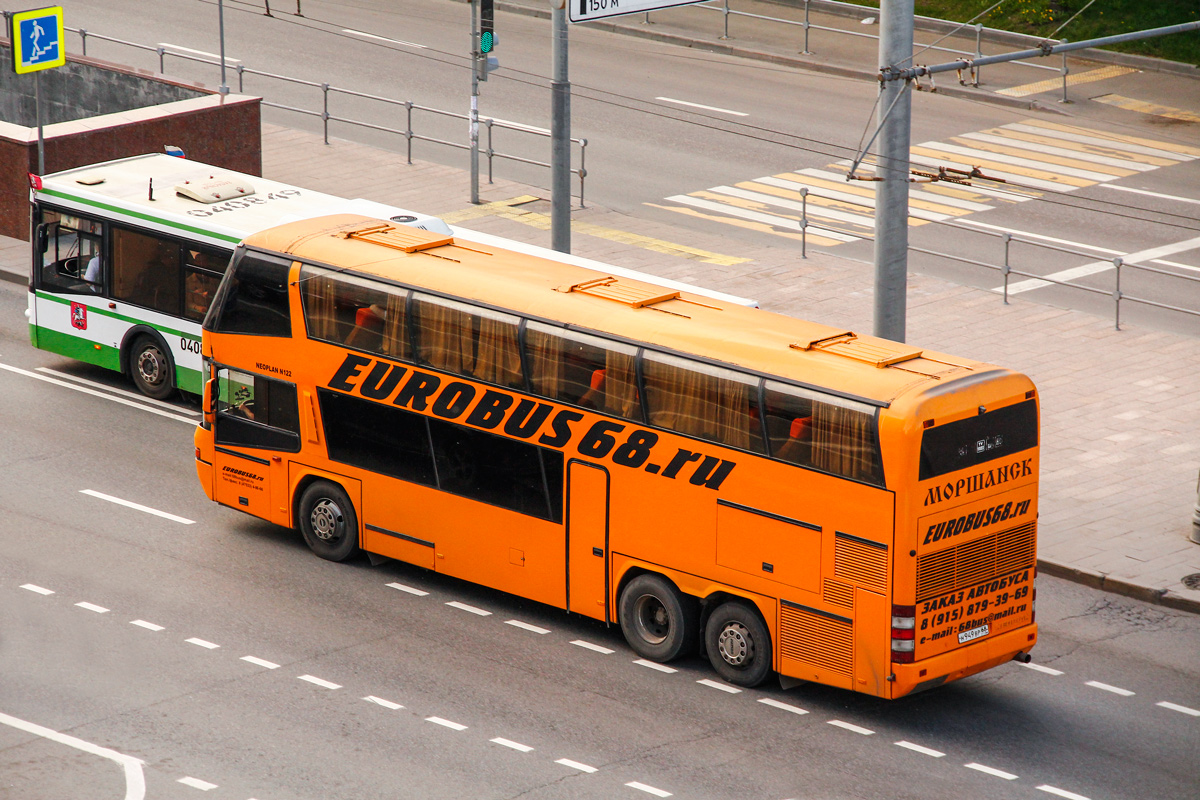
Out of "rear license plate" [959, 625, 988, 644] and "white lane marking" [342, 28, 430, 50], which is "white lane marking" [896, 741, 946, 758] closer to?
"rear license plate" [959, 625, 988, 644]

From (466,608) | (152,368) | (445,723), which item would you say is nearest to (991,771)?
(445,723)

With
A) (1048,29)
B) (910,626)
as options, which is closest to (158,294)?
(910,626)

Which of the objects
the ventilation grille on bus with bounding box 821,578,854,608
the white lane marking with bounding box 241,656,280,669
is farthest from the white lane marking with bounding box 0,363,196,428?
the ventilation grille on bus with bounding box 821,578,854,608

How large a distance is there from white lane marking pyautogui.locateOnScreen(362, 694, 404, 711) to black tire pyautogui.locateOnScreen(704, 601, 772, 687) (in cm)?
263

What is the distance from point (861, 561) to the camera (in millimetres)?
13703

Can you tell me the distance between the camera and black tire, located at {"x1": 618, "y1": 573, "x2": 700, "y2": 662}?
49.2ft

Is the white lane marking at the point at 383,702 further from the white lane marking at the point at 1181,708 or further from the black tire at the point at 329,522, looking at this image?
the white lane marking at the point at 1181,708

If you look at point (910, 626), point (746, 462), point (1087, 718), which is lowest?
point (1087, 718)

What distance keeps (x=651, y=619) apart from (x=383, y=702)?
8.20 ft

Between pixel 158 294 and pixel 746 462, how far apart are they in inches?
387

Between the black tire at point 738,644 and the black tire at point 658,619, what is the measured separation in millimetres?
191

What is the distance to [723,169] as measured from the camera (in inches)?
1230

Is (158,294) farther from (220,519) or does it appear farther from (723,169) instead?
(723,169)

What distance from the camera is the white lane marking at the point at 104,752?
41.7 ft
